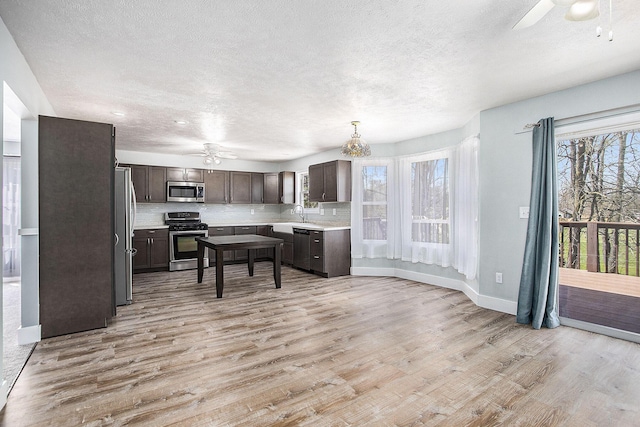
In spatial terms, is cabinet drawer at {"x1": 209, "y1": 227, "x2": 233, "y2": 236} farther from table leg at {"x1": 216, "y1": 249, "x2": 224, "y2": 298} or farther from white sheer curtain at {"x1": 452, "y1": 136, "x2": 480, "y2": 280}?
white sheer curtain at {"x1": 452, "y1": 136, "x2": 480, "y2": 280}

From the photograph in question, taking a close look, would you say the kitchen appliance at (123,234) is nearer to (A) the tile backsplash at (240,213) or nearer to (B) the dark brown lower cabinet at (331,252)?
(A) the tile backsplash at (240,213)

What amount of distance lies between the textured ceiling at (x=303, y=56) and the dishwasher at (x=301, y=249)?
98.1 inches

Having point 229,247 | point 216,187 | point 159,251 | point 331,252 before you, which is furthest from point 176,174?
point 331,252

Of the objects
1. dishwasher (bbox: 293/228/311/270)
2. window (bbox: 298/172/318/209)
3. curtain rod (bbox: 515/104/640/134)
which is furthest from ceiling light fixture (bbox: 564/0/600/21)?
window (bbox: 298/172/318/209)

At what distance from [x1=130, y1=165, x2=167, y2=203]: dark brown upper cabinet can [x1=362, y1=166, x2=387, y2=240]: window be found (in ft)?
13.3

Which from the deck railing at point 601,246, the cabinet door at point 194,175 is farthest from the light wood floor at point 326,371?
the cabinet door at point 194,175

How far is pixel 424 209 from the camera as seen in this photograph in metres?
5.23

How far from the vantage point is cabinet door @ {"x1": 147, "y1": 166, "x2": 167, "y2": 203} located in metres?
6.51

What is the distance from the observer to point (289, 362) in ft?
8.48

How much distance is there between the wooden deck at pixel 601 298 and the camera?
308 centimetres

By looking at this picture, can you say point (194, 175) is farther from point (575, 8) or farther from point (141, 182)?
point (575, 8)

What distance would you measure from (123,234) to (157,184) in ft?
9.10

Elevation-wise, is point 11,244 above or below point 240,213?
below

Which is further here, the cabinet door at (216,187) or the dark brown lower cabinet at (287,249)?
the cabinet door at (216,187)
